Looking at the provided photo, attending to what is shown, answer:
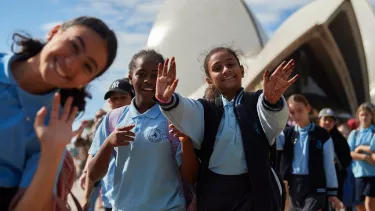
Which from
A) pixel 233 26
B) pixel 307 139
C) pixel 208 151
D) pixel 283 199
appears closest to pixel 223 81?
pixel 208 151

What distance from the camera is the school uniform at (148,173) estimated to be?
235 cm

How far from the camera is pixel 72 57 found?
1.41 meters

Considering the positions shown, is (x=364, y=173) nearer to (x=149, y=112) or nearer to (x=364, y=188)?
(x=364, y=188)

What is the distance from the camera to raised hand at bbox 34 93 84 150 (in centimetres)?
130

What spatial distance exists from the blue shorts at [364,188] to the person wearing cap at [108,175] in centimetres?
363

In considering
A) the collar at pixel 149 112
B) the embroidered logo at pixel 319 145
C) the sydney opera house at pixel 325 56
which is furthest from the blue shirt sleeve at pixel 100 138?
the sydney opera house at pixel 325 56

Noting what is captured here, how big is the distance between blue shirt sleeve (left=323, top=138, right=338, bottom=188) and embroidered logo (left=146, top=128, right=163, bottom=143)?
2238 mm

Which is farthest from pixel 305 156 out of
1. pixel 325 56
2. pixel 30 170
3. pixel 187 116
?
pixel 325 56

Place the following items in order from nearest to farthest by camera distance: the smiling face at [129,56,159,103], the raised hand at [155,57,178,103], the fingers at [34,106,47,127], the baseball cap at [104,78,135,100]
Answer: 1. the fingers at [34,106,47,127]
2. the raised hand at [155,57,178,103]
3. the smiling face at [129,56,159,103]
4. the baseball cap at [104,78,135,100]

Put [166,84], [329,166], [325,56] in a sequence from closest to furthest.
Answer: [166,84], [329,166], [325,56]

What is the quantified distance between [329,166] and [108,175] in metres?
2.30

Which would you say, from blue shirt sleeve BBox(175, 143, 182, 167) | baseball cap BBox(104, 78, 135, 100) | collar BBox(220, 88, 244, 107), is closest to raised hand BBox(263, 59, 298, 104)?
collar BBox(220, 88, 244, 107)

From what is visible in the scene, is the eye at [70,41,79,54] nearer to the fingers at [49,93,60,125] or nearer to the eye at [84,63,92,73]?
the eye at [84,63,92,73]

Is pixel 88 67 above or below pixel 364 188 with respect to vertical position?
above
